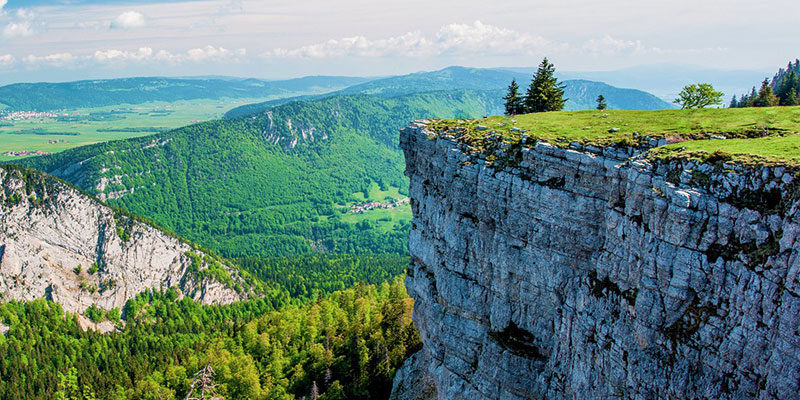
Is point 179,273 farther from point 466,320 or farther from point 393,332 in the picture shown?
point 466,320

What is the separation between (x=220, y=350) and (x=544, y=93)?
66411 millimetres

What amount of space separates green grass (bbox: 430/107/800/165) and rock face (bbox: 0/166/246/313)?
139 meters

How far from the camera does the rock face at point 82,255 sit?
135000 millimetres

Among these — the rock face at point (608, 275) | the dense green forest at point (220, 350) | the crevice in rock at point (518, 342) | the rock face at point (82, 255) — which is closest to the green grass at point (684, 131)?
the rock face at point (608, 275)

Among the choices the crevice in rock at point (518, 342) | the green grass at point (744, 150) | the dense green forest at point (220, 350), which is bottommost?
the dense green forest at point (220, 350)

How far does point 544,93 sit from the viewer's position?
188 feet

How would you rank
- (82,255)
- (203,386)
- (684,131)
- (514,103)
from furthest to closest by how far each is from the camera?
(82,255) → (514,103) → (203,386) → (684,131)

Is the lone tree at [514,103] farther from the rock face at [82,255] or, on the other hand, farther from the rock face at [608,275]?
the rock face at [82,255]

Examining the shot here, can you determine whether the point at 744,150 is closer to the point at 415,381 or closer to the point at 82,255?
the point at 415,381

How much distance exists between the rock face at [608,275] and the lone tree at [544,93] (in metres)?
22.3

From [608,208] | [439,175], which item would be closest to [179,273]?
[439,175]

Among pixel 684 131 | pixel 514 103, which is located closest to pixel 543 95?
pixel 514 103

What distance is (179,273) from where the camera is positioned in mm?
156875

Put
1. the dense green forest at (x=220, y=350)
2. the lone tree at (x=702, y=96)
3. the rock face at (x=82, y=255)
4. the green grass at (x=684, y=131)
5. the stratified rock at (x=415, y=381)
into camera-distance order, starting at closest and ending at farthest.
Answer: the green grass at (x=684, y=131) < the stratified rock at (x=415, y=381) < the lone tree at (x=702, y=96) < the dense green forest at (x=220, y=350) < the rock face at (x=82, y=255)
